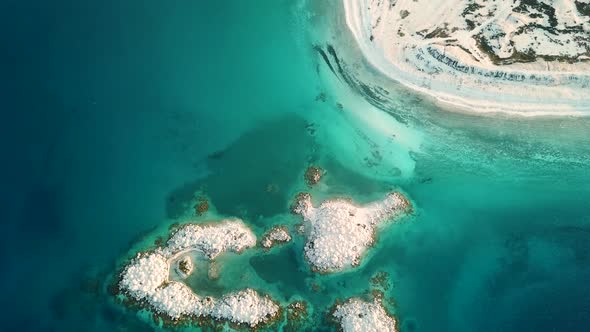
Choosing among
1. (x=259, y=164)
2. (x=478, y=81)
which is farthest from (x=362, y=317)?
(x=478, y=81)

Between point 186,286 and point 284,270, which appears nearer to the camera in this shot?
point 186,286

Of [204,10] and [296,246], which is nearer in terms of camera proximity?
[296,246]

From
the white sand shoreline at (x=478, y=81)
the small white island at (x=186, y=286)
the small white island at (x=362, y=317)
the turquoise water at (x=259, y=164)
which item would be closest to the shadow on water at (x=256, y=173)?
the turquoise water at (x=259, y=164)

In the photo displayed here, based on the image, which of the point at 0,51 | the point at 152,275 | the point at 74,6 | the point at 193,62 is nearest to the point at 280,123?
the point at 193,62

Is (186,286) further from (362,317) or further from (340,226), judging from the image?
(362,317)

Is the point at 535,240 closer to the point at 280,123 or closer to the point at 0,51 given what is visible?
the point at 280,123

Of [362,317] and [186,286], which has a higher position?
[186,286]

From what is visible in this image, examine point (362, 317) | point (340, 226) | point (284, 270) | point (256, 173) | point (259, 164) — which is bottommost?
point (362, 317)
